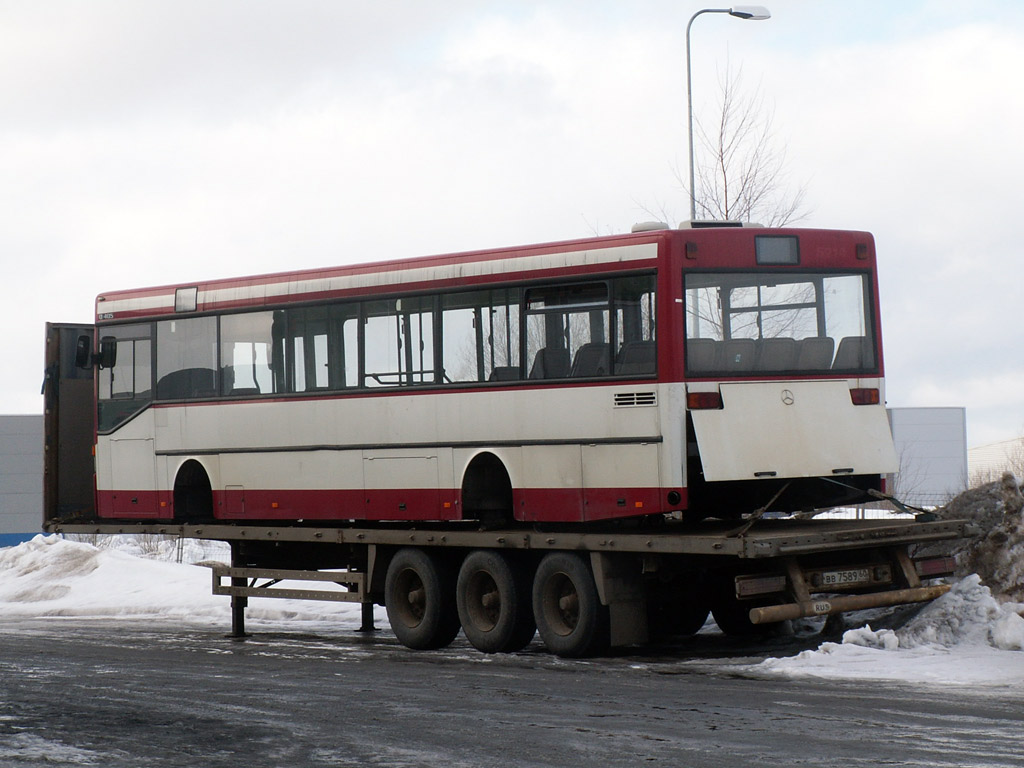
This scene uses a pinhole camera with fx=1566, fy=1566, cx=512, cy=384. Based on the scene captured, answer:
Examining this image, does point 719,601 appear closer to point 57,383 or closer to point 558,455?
point 558,455

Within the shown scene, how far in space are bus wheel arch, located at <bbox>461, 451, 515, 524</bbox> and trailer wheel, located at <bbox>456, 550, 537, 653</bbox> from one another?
390mm

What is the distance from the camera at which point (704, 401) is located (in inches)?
541

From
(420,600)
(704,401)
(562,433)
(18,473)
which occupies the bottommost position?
(420,600)

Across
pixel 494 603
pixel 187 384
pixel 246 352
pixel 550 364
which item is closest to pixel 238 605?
pixel 187 384

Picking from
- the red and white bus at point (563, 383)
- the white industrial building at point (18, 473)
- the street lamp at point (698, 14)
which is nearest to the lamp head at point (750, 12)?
the street lamp at point (698, 14)

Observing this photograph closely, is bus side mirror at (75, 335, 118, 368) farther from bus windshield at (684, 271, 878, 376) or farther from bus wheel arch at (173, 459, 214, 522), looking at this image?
bus windshield at (684, 271, 878, 376)

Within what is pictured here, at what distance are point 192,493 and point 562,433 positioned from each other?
5930 mm

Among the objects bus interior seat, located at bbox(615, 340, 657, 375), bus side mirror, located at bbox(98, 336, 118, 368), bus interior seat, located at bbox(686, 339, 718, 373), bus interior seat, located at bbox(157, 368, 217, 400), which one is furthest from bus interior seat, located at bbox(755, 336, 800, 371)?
bus side mirror, located at bbox(98, 336, 118, 368)

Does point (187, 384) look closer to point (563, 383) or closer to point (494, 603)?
point (494, 603)

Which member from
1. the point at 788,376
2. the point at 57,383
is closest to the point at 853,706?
the point at 788,376

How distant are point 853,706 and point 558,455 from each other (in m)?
4.71

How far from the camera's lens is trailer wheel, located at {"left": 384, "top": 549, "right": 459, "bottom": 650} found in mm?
16078

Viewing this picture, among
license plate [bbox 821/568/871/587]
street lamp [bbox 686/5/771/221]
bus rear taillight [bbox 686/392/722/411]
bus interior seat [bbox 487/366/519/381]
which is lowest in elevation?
license plate [bbox 821/568/871/587]

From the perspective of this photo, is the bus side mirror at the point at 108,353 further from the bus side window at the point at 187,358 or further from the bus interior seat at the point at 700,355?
the bus interior seat at the point at 700,355
